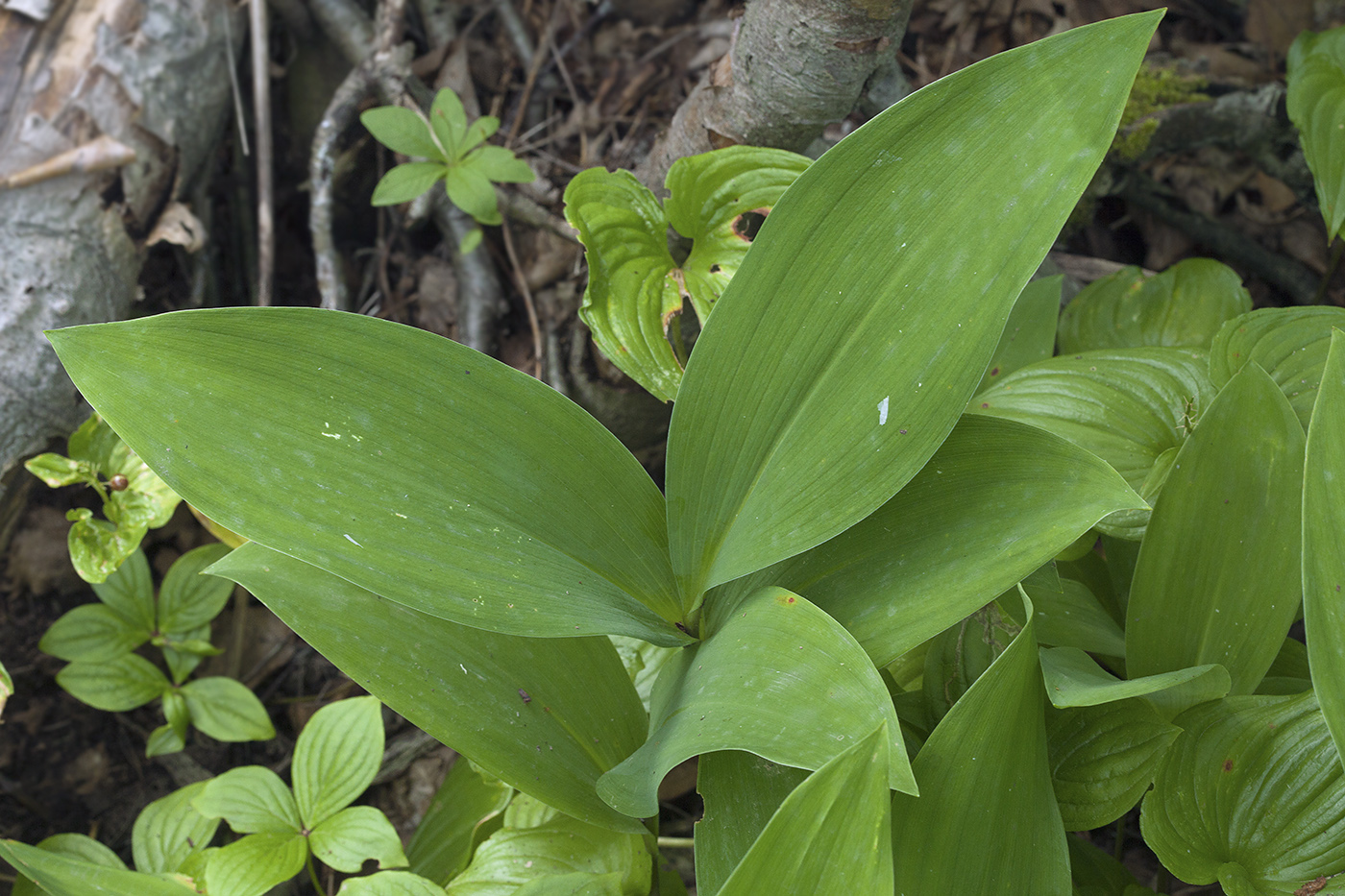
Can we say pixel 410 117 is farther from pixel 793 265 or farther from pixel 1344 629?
pixel 1344 629

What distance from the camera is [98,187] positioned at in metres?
1.38

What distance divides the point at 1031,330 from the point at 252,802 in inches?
53.7

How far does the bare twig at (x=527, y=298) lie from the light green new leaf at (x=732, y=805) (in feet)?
2.90

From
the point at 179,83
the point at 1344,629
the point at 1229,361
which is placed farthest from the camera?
the point at 179,83

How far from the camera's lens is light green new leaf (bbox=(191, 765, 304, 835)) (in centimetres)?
108

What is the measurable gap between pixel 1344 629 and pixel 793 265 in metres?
0.55

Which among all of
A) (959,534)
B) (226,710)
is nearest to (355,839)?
(226,710)

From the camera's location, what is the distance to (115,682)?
4.26ft

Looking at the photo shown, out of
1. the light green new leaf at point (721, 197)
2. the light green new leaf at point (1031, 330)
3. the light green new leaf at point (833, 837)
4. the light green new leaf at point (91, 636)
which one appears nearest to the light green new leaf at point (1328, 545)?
the light green new leaf at point (833, 837)

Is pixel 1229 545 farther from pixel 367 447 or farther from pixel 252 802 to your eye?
pixel 252 802

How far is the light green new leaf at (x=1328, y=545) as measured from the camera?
2.00ft

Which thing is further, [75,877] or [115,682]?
[115,682]

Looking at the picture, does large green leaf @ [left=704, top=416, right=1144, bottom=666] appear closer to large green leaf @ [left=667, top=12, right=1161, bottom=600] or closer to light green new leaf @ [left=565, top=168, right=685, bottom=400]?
large green leaf @ [left=667, top=12, right=1161, bottom=600]

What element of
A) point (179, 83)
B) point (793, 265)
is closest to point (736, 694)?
point (793, 265)
